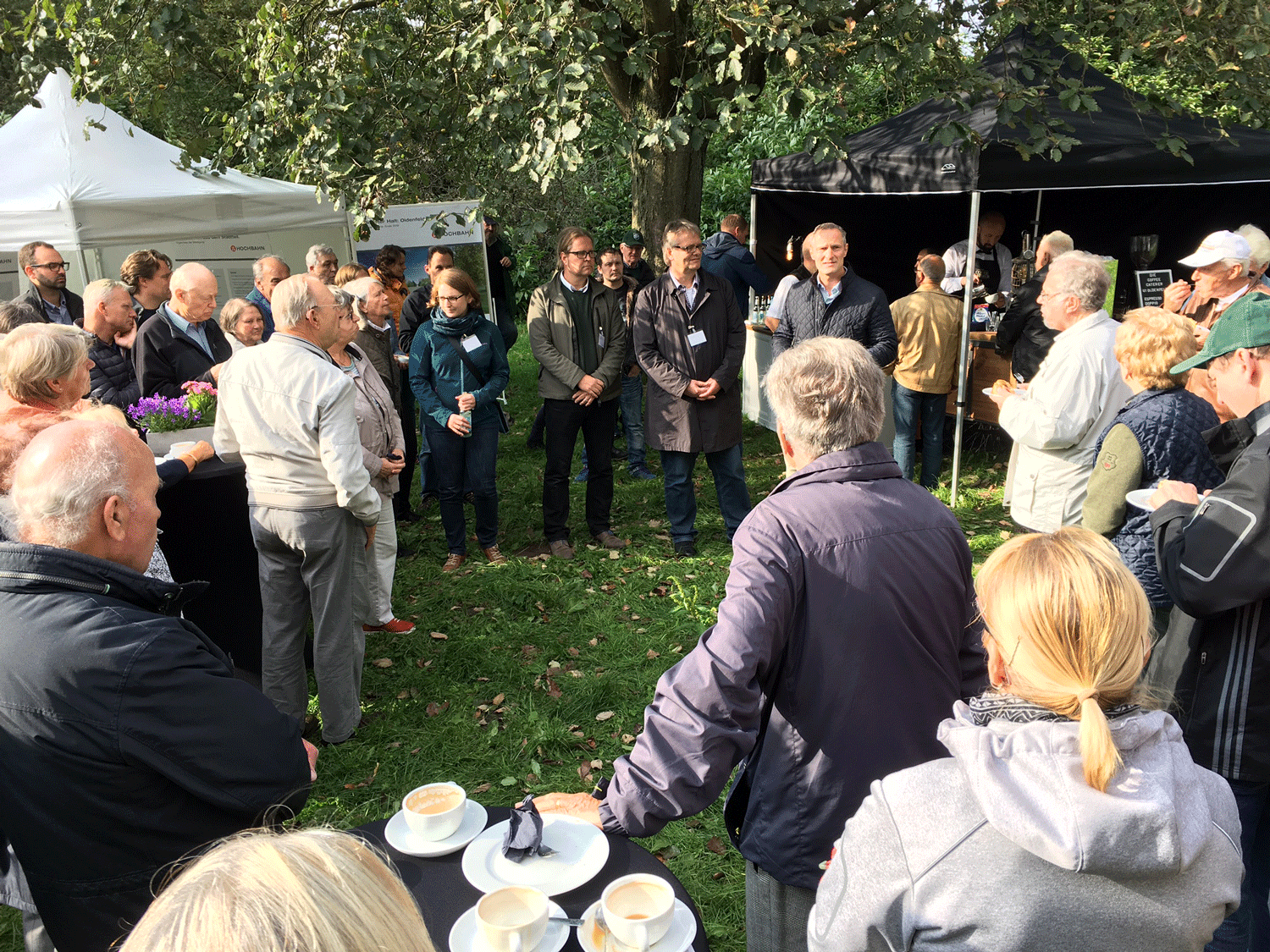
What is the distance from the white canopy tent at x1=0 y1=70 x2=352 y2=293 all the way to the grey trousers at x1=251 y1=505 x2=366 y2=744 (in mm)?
4675

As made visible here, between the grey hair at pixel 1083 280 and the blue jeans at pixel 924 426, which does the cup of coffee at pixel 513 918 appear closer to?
the grey hair at pixel 1083 280

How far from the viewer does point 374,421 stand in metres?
4.68

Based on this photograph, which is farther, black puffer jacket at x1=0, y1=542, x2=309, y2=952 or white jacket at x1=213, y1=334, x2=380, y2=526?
white jacket at x1=213, y1=334, x2=380, y2=526

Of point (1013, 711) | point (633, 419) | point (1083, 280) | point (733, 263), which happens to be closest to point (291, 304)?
point (1013, 711)

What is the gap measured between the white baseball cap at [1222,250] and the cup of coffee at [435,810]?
5275 mm

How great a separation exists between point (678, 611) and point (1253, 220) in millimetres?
8206

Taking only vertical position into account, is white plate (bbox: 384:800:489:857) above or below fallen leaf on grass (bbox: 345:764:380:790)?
above

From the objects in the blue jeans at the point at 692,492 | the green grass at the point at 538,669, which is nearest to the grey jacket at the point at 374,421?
the green grass at the point at 538,669

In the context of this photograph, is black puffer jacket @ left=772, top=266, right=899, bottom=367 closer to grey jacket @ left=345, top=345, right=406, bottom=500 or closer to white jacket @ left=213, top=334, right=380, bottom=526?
grey jacket @ left=345, top=345, right=406, bottom=500

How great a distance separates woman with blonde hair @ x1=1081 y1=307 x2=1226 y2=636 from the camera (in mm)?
2889

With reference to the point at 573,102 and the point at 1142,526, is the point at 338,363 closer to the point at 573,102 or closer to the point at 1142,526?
the point at 573,102

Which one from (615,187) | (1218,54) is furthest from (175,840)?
(615,187)

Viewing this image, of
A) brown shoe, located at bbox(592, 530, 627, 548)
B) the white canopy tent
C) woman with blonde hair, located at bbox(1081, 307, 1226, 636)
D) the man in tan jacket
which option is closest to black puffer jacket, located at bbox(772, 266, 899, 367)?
the man in tan jacket

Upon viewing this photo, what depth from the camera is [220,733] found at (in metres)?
1.89
